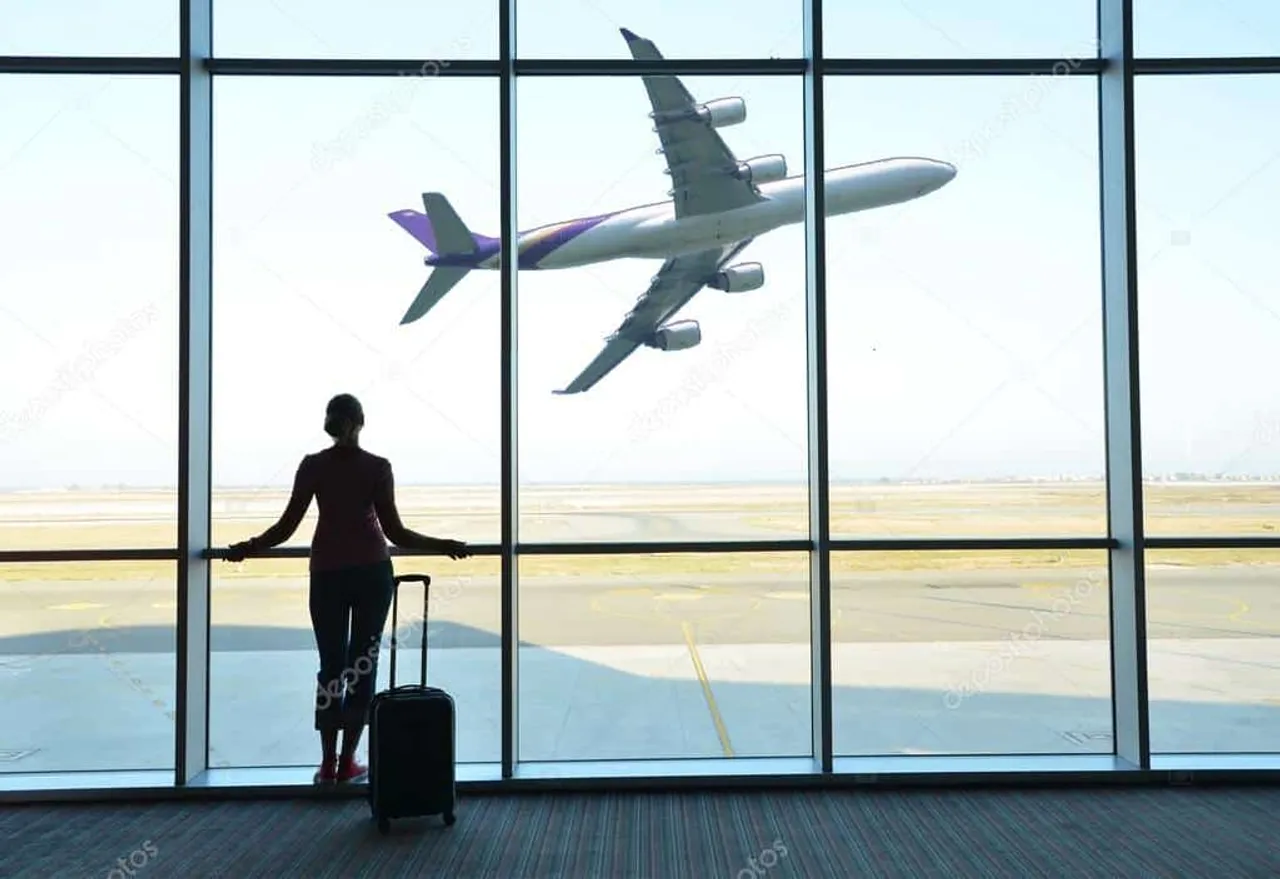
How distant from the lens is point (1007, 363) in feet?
13.0

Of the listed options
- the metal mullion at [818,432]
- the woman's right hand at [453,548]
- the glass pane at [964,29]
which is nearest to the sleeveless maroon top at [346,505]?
the woman's right hand at [453,548]

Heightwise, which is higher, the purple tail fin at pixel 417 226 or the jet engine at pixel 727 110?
the jet engine at pixel 727 110

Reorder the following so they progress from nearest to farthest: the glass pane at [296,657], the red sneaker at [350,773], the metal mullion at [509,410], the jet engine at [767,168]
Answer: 1. the red sneaker at [350,773]
2. the metal mullion at [509,410]
3. the glass pane at [296,657]
4. the jet engine at [767,168]

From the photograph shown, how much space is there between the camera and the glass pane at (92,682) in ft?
11.8

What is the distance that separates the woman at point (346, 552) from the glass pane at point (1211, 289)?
2845 mm

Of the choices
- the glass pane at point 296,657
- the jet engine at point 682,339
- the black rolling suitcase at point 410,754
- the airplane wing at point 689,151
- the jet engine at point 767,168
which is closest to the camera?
the black rolling suitcase at point 410,754

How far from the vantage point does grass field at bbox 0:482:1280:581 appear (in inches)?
139

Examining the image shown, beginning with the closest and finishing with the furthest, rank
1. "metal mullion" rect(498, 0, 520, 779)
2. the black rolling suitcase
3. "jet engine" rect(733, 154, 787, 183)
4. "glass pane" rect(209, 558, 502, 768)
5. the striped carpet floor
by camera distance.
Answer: the striped carpet floor → the black rolling suitcase → "metal mullion" rect(498, 0, 520, 779) → "glass pane" rect(209, 558, 502, 768) → "jet engine" rect(733, 154, 787, 183)

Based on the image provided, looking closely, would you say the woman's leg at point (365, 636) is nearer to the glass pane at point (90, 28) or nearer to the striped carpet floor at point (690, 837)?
the striped carpet floor at point (690, 837)

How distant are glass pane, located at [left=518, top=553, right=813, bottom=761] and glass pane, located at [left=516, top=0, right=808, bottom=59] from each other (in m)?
1.98

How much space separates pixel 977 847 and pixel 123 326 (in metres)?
3.55

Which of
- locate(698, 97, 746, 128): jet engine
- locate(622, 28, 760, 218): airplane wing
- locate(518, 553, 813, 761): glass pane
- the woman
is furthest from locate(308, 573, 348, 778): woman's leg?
locate(698, 97, 746, 128): jet engine

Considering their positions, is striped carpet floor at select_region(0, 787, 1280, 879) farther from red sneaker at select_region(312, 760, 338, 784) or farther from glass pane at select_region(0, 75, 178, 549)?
glass pane at select_region(0, 75, 178, 549)

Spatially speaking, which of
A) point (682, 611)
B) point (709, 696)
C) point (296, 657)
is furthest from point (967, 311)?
point (682, 611)
